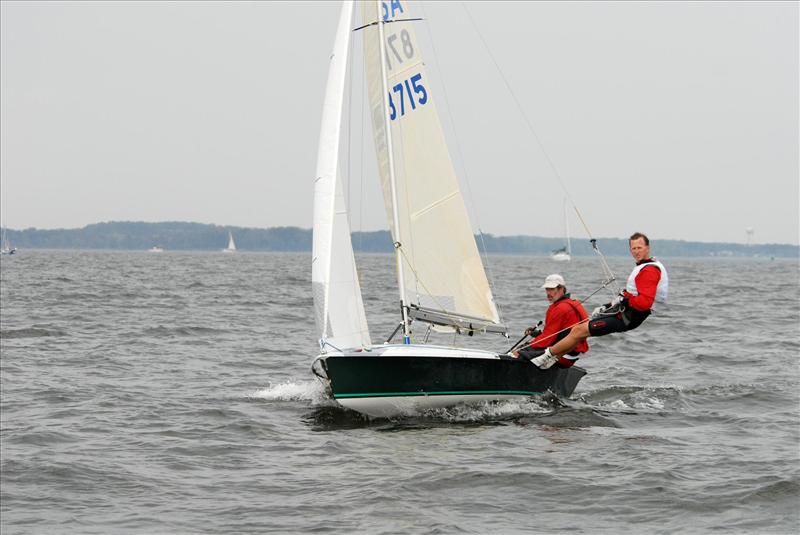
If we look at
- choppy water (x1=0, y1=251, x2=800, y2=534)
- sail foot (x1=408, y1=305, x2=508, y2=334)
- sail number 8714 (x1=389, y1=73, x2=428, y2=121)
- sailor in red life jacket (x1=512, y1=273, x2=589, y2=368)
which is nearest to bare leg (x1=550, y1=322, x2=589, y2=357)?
sailor in red life jacket (x1=512, y1=273, x2=589, y2=368)

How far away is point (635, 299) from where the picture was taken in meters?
11.1

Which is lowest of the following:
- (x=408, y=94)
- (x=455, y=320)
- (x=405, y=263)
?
(x=455, y=320)

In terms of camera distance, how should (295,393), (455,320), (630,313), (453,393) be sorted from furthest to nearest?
1. (295,393)
2. (455,320)
3. (453,393)
4. (630,313)

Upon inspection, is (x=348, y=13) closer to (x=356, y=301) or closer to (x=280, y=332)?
(x=356, y=301)

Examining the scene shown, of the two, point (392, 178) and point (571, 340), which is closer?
point (571, 340)

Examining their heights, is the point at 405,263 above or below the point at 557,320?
above

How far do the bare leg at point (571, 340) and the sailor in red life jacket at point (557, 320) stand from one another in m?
0.22

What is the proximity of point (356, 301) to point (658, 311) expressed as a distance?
20768 millimetres

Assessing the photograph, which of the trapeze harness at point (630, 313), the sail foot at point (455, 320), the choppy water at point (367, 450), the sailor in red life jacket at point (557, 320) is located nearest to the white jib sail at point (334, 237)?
the sail foot at point (455, 320)

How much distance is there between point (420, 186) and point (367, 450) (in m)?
3.98

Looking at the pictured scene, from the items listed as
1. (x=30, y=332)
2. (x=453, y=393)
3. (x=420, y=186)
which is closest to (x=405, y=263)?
(x=420, y=186)

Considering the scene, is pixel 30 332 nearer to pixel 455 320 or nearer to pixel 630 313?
pixel 455 320

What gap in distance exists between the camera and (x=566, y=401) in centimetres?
Answer: 1286

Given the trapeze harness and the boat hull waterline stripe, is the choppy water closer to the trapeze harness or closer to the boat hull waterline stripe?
the boat hull waterline stripe
